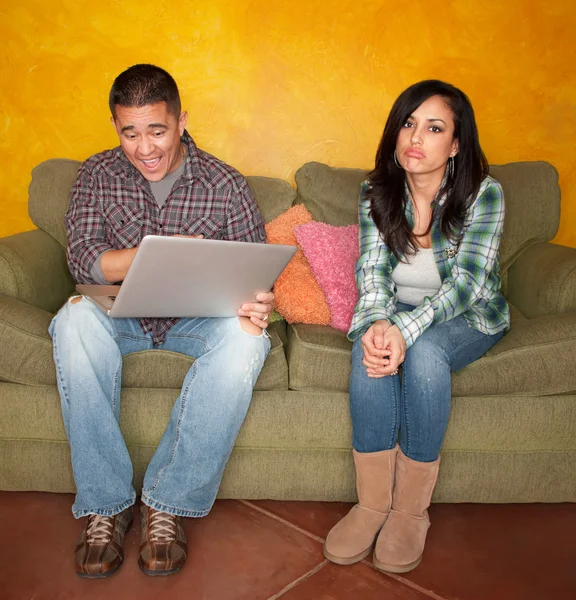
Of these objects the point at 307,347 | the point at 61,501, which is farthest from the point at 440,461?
the point at 61,501

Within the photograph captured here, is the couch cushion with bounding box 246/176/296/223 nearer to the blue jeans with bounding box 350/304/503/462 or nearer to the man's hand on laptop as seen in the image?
the man's hand on laptop

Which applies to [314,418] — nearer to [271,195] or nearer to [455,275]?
[455,275]

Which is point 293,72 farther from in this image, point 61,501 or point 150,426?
point 61,501

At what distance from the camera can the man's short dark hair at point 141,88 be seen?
164 centimetres

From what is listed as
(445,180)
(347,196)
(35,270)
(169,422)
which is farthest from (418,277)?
(35,270)

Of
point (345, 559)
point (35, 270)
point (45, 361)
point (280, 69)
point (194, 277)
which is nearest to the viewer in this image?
point (194, 277)

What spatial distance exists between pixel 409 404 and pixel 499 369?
29cm

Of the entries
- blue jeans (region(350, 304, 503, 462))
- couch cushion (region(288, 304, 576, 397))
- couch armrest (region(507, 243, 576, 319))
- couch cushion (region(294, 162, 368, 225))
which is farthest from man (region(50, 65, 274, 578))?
couch armrest (region(507, 243, 576, 319))

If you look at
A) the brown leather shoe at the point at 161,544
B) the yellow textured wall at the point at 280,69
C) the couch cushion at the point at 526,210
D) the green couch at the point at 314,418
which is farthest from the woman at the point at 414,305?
the yellow textured wall at the point at 280,69

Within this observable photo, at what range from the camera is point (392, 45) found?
2387 millimetres

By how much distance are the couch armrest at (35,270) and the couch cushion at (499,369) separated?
78cm

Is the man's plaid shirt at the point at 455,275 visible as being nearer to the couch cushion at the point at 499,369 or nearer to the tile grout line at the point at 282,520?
the couch cushion at the point at 499,369

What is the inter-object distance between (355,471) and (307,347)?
341 millimetres

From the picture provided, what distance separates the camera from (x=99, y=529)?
4.80ft
